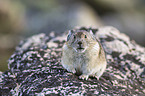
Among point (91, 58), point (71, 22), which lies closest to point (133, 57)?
point (91, 58)

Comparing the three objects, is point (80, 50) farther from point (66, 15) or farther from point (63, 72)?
point (66, 15)

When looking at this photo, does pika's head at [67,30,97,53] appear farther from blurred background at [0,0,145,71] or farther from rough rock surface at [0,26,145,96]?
blurred background at [0,0,145,71]

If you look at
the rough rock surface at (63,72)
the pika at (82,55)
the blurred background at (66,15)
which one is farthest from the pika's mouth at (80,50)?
the blurred background at (66,15)

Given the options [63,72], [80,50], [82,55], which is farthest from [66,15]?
[80,50]

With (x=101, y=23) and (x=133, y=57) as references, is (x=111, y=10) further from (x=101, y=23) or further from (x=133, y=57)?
(x=133, y=57)

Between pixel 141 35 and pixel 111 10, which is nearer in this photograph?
pixel 141 35

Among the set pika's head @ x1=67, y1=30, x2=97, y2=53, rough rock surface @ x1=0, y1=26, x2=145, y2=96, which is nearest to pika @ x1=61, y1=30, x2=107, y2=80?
pika's head @ x1=67, y1=30, x2=97, y2=53
